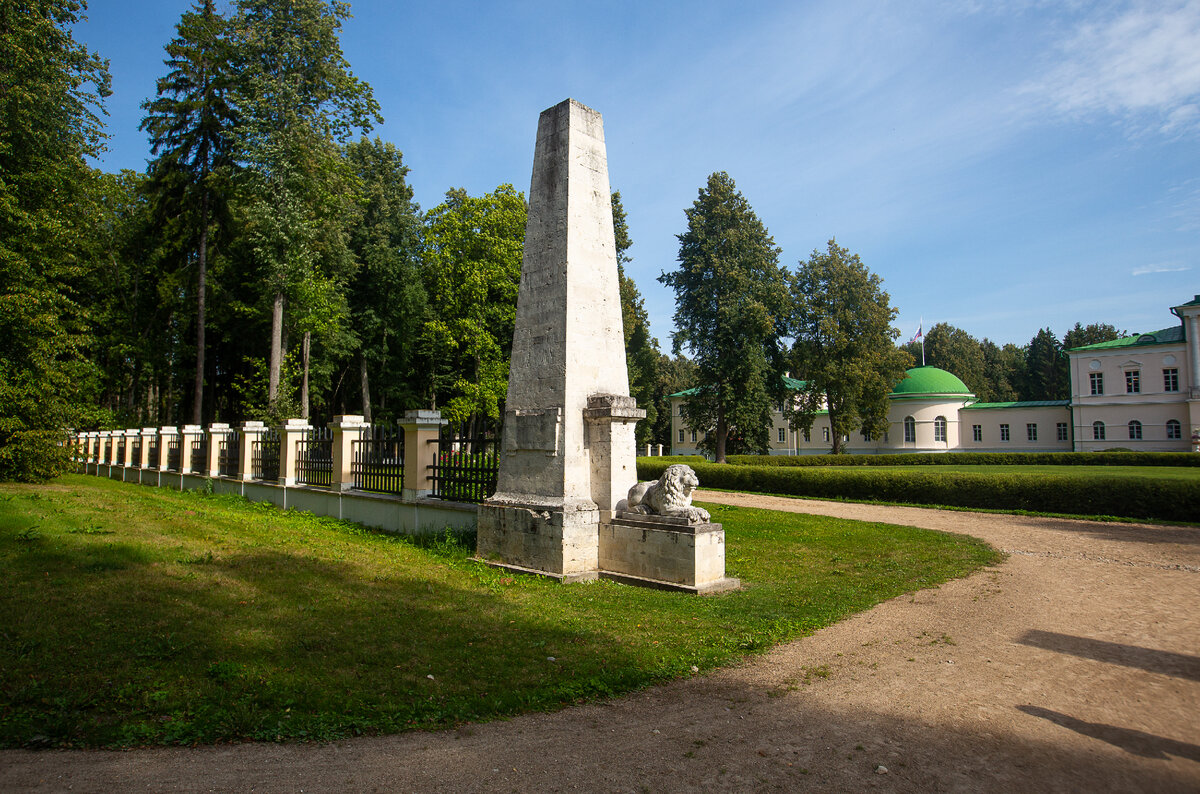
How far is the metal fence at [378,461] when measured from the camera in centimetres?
1077

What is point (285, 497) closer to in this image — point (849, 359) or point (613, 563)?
point (613, 563)

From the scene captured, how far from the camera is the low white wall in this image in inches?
379

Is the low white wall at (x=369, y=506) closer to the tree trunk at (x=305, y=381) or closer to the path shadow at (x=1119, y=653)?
the path shadow at (x=1119, y=653)

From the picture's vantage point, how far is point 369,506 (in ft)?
36.2

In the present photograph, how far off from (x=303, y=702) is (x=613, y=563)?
4294 millimetres

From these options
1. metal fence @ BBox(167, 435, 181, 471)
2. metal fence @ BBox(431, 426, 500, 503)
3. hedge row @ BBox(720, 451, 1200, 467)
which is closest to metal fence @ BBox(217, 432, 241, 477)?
metal fence @ BBox(167, 435, 181, 471)

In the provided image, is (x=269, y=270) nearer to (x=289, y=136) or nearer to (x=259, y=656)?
(x=289, y=136)

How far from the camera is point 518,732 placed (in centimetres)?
393

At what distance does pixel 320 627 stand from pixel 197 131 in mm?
25124

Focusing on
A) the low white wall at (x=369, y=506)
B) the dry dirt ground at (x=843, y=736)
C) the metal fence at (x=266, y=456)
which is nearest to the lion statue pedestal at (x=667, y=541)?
the dry dirt ground at (x=843, y=736)

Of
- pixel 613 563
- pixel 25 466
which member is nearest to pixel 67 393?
pixel 25 466

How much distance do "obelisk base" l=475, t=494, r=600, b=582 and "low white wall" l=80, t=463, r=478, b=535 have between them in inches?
39.4

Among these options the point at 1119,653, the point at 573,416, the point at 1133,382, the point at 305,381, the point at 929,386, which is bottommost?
the point at 1119,653

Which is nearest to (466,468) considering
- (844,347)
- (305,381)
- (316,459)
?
(316,459)
